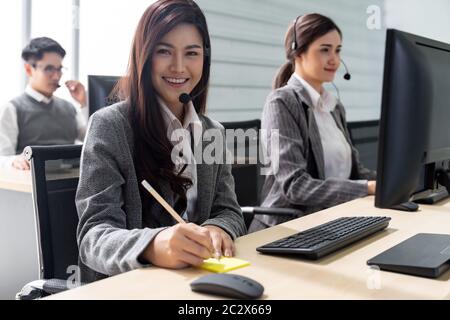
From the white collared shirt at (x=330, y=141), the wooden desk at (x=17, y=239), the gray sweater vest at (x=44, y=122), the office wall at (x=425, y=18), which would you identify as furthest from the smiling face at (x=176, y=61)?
the office wall at (x=425, y=18)

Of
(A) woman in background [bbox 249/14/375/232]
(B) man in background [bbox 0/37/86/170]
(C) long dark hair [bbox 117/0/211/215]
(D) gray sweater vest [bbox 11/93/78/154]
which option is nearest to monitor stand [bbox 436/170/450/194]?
(C) long dark hair [bbox 117/0/211/215]

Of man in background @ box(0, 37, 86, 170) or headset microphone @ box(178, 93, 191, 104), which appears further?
man in background @ box(0, 37, 86, 170)

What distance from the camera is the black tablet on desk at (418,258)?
993mm

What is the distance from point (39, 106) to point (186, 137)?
7.31 ft

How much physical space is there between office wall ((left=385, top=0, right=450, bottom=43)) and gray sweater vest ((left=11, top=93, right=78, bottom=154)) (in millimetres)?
2351

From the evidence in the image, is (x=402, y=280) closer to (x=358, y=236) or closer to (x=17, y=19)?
(x=358, y=236)

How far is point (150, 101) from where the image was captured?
1359 millimetres

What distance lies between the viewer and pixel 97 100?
2.10 m

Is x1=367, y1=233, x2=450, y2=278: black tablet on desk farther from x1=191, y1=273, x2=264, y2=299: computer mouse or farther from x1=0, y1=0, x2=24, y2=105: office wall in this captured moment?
x1=0, y1=0, x2=24, y2=105: office wall

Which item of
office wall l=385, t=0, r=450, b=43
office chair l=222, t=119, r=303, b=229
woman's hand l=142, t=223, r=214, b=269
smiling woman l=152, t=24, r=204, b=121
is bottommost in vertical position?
office chair l=222, t=119, r=303, b=229

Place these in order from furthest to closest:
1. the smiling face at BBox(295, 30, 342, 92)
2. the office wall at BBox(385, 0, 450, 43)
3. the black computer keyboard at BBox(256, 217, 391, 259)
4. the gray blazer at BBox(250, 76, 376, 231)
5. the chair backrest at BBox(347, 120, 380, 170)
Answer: the office wall at BBox(385, 0, 450, 43) < the chair backrest at BBox(347, 120, 380, 170) < the smiling face at BBox(295, 30, 342, 92) < the gray blazer at BBox(250, 76, 376, 231) < the black computer keyboard at BBox(256, 217, 391, 259)

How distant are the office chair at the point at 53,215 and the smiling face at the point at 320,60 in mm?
1178

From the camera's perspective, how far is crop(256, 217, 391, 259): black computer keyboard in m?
1.09
